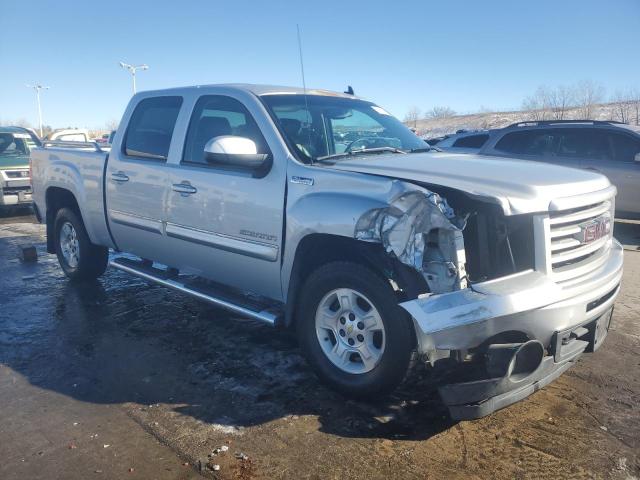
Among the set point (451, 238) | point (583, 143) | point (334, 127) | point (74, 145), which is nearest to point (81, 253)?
point (74, 145)

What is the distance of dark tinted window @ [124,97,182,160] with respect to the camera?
187 inches

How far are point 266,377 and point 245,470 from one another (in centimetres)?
105

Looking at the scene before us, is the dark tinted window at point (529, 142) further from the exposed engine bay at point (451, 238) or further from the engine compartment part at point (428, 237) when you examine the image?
the engine compartment part at point (428, 237)

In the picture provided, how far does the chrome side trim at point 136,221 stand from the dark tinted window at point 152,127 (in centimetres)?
56

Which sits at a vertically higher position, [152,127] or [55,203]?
[152,127]

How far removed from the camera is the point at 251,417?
10.6 feet

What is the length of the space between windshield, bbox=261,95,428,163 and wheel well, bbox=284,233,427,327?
64cm

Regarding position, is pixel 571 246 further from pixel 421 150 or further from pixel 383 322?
pixel 421 150

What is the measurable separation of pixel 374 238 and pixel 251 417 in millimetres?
1312

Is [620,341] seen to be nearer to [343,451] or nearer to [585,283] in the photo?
[585,283]

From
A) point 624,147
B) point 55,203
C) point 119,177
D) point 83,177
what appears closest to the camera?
point 119,177

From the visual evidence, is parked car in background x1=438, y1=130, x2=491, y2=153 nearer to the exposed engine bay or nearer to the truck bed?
the truck bed

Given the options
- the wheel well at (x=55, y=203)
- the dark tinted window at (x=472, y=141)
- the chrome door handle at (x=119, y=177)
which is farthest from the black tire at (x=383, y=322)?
the dark tinted window at (x=472, y=141)

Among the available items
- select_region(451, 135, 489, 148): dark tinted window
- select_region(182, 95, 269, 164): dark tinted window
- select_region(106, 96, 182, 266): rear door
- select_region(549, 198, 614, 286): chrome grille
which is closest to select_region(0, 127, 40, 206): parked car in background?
select_region(106, 96, 182, 266): rear door
